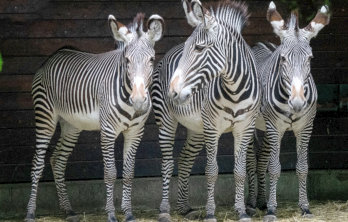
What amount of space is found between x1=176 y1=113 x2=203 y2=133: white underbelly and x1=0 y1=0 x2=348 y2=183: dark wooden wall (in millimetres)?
1284

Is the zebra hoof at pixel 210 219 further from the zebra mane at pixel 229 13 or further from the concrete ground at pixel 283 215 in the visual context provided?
the zebra mane at pixel 229 13

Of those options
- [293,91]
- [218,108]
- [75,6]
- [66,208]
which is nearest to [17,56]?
[75,6]

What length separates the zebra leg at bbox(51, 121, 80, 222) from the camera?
34.2ft

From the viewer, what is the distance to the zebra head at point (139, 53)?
893 cm

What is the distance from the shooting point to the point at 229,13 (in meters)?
9.45

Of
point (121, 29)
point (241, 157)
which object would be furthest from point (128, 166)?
point (121, 29)

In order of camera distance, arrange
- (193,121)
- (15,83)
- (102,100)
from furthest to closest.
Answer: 1. (15,83)
2. (193,121)
3. (102,100)

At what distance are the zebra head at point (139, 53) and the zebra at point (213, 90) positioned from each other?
1.02 ft

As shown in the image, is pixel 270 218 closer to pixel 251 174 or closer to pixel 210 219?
pixel 210 219

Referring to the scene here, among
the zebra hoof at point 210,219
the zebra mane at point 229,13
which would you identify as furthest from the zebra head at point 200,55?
the zebra hoof at point 210,219

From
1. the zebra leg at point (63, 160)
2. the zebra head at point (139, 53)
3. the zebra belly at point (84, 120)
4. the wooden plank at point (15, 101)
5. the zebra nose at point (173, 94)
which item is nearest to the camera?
the zebra nose at point (173, 94)

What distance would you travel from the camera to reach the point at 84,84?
33.2 feet

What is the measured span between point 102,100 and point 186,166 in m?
1.63

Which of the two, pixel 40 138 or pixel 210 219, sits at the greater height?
pixel 40 138
